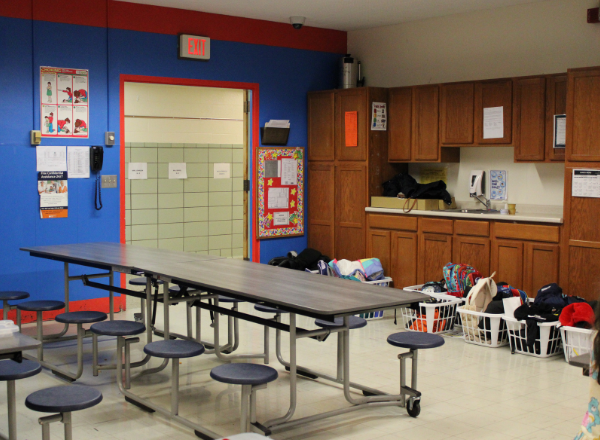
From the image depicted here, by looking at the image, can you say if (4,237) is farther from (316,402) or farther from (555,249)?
(555,249)

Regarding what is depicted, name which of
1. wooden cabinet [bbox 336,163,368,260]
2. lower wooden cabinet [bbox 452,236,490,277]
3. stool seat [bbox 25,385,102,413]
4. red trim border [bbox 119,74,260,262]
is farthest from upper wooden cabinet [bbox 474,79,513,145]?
stool seat [bbox 25,385,102,413]

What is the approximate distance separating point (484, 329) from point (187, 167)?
4.19m

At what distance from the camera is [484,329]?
5.64 m

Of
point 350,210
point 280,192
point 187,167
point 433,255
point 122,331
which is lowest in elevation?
point 122,331

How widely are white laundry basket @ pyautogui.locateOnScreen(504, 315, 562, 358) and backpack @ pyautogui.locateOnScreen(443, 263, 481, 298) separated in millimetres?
732

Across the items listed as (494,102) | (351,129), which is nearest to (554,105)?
(494,102)

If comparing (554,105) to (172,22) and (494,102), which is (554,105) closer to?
(494,102)

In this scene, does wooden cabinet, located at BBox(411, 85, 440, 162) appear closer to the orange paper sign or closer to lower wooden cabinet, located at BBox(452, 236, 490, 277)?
the orange paper sign

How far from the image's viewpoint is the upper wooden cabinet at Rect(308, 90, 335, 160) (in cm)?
791

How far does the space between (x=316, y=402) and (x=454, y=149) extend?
12.4 ft

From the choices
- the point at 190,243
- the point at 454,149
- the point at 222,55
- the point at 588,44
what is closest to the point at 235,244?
the point at 190,243

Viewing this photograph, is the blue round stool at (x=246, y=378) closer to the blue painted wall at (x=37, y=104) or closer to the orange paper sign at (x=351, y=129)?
the blue painted wall at (x=37, y=104)

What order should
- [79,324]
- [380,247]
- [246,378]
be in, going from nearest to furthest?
[246,378]
[79,324]
[380,247]

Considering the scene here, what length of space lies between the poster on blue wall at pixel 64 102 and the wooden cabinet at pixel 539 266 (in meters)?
4.18
